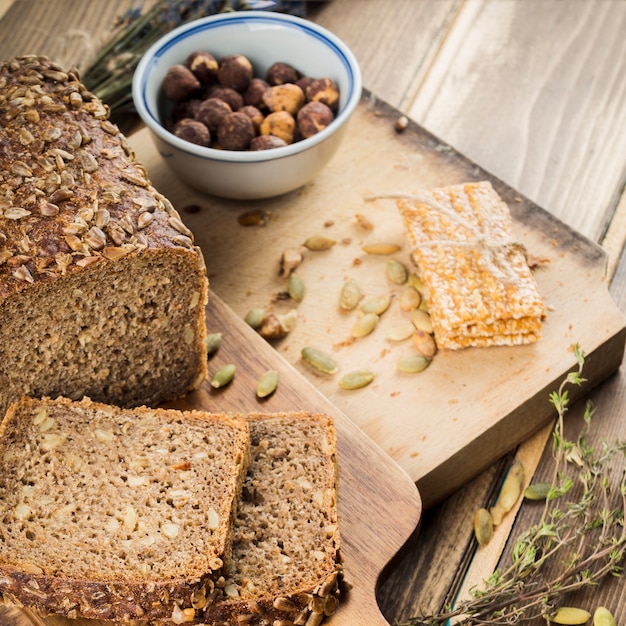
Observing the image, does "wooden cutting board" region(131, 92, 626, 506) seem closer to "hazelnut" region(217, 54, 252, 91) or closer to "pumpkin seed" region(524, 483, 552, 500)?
"pumpkin seed" region(524, 483, 552, 500)

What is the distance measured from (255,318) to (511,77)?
2.01 metres

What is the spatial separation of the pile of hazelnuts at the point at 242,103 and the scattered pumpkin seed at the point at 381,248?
0.51 m

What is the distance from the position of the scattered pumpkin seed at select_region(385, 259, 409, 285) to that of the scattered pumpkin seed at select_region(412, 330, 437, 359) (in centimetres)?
28

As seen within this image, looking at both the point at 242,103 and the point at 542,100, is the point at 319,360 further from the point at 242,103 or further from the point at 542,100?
the point at 542,100

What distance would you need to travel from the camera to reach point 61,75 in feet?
11.0

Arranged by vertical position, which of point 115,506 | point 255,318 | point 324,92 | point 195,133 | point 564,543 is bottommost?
point 115,506

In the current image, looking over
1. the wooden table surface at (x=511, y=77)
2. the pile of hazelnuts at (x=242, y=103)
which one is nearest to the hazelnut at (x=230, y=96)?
the pile of hazelnuts at (x=242, y=103)

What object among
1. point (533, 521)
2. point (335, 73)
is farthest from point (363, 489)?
point (335, 73)

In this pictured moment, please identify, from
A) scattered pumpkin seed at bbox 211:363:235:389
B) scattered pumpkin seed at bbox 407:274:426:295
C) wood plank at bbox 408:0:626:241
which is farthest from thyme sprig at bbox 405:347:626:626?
wood plank at bbox 408:0:626:241

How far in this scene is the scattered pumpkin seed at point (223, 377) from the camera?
3256 mm

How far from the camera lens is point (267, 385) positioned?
320cm

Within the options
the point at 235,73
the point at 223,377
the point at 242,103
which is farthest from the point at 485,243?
the point at 235,73

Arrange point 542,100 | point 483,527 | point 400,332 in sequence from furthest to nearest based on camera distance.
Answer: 1. point 542,100
2. point 400,332
3. point 483,527

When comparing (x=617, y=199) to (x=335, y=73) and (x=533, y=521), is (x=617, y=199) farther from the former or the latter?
(x=533, y=521)
